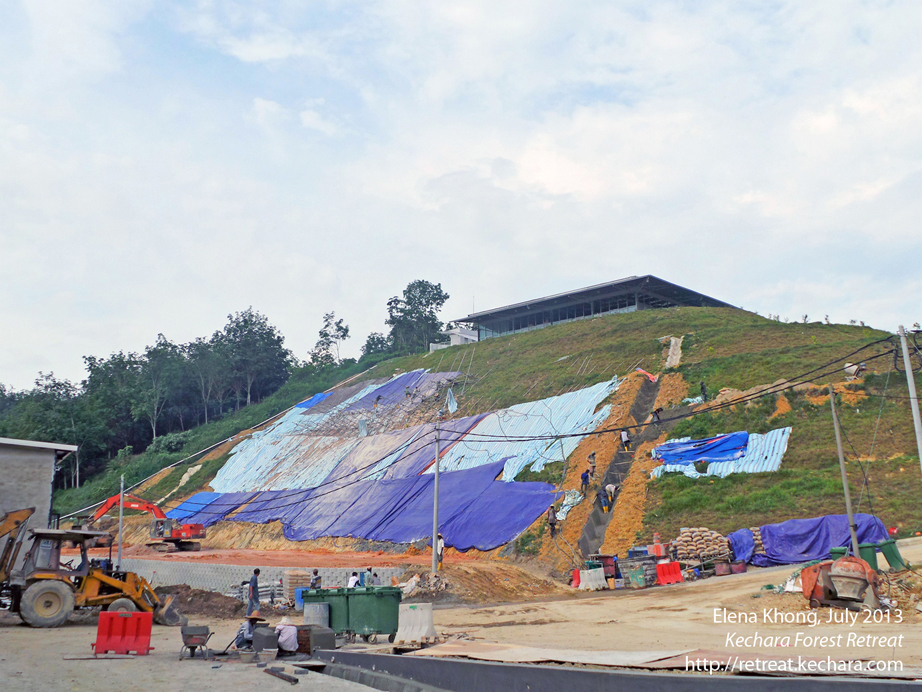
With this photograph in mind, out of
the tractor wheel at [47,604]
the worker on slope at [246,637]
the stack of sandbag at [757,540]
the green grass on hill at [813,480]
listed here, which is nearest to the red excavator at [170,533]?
the tractor wheel at [47,604]

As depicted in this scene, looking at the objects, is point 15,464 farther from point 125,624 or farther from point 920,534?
point 920,534

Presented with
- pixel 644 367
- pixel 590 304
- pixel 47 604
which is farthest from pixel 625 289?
pixel 47 604

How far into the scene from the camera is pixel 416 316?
90375 mm

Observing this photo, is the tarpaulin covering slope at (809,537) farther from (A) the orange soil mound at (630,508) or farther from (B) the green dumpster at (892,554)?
(B) the green dumpster at (892,554)

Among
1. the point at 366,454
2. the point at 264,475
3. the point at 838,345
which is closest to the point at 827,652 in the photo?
the point at 838,345

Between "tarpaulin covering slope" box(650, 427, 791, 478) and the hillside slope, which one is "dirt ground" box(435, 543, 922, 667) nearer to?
the hillside slope

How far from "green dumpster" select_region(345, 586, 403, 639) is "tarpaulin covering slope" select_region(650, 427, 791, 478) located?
17.9 m

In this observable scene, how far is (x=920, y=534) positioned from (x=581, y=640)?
16197mm

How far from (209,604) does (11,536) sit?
6.04 metres

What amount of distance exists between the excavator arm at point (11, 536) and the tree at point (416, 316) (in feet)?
226

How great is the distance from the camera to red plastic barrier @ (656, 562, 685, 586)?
22.9 m

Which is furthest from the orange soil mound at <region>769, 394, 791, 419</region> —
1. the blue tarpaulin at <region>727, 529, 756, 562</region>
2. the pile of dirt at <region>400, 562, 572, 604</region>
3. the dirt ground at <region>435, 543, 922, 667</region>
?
the pile of dirt at <region>400, 562, 572, 604</region>

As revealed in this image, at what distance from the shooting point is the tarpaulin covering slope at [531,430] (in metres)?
33.9

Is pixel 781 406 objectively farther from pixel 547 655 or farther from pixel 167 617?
pixel 547 655
